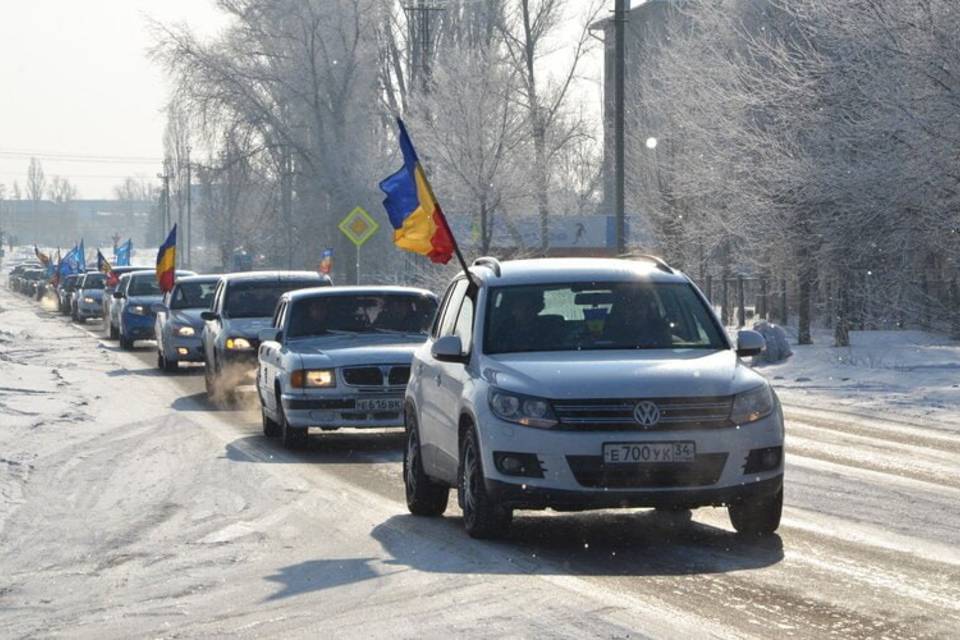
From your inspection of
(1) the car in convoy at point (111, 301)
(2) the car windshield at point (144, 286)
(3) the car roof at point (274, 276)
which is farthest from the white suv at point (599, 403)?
(1) the car in convoy at point (111, 301)

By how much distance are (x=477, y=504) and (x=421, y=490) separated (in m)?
1.59

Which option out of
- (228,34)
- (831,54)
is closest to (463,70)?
(228,34)

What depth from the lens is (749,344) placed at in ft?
35.5

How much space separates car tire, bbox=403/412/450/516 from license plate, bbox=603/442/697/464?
84.5 inches

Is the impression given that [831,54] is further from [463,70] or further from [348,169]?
[348,169]

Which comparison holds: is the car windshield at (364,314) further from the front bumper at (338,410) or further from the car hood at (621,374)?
the car hood at (621,374)

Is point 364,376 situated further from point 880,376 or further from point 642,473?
point 880,376

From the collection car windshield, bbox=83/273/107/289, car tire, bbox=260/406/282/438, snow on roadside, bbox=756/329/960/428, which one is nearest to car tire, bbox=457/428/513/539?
car tire, bbox=260/406/282/438

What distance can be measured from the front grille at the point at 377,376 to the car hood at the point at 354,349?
6 cm

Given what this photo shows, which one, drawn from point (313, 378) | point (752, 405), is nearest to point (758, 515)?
point (752, 405)

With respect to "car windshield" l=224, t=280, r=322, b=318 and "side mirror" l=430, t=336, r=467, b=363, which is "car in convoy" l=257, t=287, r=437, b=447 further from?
"side mirror" l=430, t=336, r=467, b=363

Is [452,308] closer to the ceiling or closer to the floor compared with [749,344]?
closer to the ceiling

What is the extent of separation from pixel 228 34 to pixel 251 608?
5666 cm

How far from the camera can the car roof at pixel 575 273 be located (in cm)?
1111
